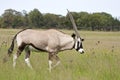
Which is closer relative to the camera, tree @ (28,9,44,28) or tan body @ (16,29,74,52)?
tan body @ (16,29,74,52)

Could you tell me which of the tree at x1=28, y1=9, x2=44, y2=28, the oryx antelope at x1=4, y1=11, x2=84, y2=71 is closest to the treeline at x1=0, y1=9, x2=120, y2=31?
the tree at x1=28, y1=9, x2=44, y2=28

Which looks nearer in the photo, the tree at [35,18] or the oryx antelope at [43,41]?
the oryx antelope at [43,41]

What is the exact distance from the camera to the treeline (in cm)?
8600

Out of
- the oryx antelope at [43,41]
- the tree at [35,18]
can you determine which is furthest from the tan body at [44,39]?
the tree at [35,18]

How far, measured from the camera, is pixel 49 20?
9194cm

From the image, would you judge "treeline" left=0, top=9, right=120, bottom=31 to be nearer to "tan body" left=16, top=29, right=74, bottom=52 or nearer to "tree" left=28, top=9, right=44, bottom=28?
"tree" left=28, top=9, right=44, bottom=28

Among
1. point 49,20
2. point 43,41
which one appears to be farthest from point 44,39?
point 49,20

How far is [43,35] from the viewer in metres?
12.3

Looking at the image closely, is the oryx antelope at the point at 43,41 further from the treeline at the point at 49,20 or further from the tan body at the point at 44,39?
the treeline at the point at 49,20

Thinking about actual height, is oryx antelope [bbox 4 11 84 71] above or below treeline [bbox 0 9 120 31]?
above

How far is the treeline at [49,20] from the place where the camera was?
282 ft

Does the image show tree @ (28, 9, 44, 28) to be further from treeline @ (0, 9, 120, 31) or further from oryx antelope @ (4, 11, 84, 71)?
oryx antelope @ (4, 11, 84, 71)

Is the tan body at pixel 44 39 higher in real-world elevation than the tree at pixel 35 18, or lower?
higher

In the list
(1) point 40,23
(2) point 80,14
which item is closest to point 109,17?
(2) point 80,14
